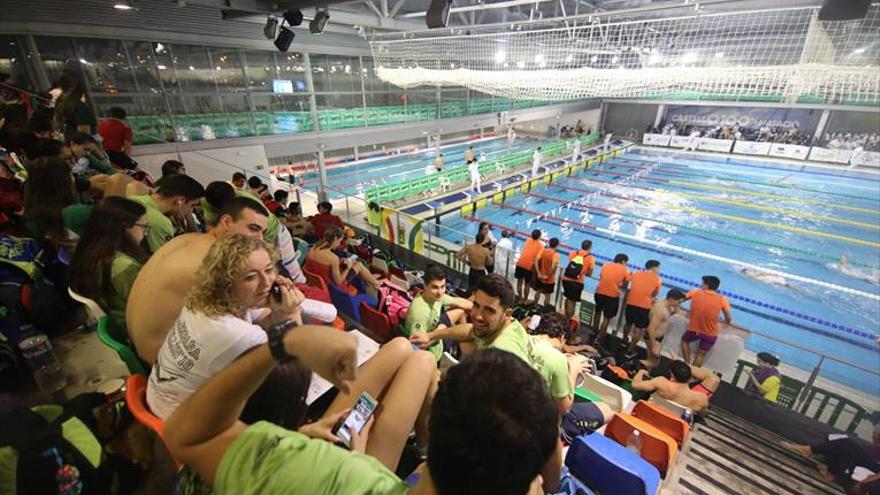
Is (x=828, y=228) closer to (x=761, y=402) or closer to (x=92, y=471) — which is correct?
(x=761, y=402)

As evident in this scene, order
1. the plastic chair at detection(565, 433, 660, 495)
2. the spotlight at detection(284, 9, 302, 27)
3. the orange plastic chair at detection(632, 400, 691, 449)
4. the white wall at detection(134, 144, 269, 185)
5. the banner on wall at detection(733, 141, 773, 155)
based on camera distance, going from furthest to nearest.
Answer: the banner on wall at detection(733, 141, 773, 155), the white wall at detection(134, 144, 269, 185), the spotlight at detection(284, 9, 302, 27), the orange plastic chair at detection(632, 400, 691, 449), the plastic chair at detection(565, 433, 660, 495)

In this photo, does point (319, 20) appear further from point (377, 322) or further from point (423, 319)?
point (423, 319)

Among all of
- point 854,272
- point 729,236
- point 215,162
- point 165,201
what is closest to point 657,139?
point 729,236

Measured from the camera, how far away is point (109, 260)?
7.07 ft

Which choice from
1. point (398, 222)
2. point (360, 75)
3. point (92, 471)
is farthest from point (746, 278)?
point (360, 75)

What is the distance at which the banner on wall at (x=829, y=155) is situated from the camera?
1717cm

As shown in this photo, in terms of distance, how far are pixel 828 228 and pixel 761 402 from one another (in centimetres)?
1086

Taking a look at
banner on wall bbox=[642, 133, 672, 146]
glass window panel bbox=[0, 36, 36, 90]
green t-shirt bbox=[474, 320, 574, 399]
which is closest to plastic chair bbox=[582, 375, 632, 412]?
green t-shirt bbox=[474, 320, 574, 399]

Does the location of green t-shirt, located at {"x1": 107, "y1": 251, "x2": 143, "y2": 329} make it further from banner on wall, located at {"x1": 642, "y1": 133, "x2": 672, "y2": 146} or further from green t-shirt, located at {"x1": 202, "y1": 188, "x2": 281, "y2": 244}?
banner on wall, located at {"x1": 642, "y1": 133, "x2": 672, "y2": 146}

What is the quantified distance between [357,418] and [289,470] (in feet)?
2.25

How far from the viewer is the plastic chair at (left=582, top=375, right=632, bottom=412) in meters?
3.13

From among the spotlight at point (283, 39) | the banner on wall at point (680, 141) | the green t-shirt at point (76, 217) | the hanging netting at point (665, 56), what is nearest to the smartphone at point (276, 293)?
the green t-shirt at point (76, 217)

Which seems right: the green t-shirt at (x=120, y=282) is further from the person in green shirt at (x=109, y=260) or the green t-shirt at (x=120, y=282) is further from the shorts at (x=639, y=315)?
the shorts at (x=639, y=315)

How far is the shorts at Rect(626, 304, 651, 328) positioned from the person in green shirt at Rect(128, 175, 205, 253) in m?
5.14
